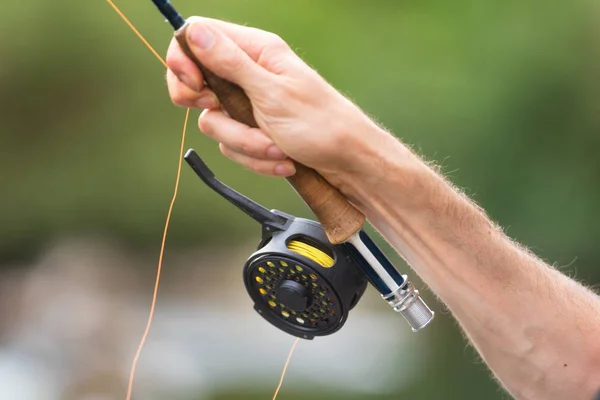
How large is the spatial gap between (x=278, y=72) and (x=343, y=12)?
126 inches

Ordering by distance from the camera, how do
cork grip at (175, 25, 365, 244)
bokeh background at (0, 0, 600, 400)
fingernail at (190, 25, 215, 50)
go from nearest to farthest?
fingernail at (190, 25, 215, 50)
cork grip at (175, 25, 365, 244)
bokeh background at (0, 0, 600, 400)

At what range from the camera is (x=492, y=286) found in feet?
3.81

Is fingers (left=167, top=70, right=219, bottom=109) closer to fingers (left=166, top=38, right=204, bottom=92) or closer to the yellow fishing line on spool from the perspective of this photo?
fingers (left=166, top=38, right=204, bottom=92)

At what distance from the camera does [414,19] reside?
3969mm

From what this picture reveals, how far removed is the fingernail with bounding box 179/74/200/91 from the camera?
3.08 feet

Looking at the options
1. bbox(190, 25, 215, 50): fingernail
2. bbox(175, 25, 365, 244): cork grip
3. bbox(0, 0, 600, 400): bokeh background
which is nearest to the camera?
bbox(190, 25, 215, 50): fingernail

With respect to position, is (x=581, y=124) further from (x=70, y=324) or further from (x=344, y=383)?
(x=70, y=324)

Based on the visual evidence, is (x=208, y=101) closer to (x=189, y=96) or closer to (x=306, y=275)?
(x=189, y=96)

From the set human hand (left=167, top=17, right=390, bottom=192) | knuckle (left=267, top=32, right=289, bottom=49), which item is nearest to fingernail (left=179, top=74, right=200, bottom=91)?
human hand (left=167, top=17, right=390, bottom=192)

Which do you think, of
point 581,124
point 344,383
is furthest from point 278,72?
point 581,124

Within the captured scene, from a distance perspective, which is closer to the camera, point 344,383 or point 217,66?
point 217,66

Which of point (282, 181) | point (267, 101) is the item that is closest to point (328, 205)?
point (267, 101)

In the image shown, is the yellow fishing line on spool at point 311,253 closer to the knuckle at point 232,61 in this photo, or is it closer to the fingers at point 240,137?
the fingers at point 240,137

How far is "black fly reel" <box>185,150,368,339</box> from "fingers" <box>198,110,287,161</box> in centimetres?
9
